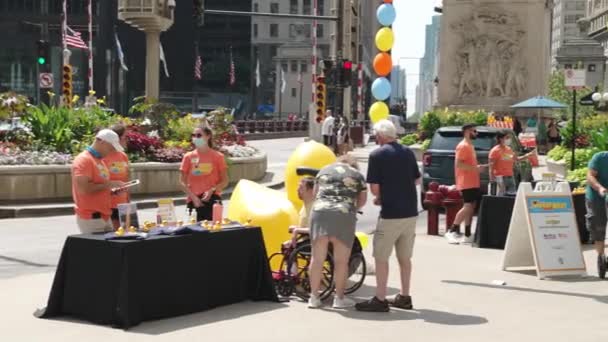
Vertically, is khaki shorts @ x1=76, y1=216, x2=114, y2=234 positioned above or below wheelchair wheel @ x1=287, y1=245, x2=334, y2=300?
above

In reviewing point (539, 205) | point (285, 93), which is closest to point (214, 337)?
point (539, 205)

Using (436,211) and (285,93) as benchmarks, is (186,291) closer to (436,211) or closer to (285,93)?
(436,211)

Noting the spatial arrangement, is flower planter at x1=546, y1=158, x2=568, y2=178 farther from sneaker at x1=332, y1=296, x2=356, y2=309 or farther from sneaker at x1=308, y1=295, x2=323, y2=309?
sneaker at x1=308, y1=295, x2=323, y2=309

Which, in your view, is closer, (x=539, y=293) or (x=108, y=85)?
(x=539, y=293)

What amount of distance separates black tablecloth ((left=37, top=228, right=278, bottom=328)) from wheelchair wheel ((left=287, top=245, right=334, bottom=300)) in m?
0.59

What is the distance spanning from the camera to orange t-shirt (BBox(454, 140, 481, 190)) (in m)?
14.9

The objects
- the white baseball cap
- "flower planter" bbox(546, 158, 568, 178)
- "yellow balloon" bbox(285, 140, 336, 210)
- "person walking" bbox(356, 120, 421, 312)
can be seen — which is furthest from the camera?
"flower planter" bbox(546, 158, 568, 178)

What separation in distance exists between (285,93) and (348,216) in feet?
423

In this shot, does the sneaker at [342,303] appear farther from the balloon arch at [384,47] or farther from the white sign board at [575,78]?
the balloon arch at [384,47]

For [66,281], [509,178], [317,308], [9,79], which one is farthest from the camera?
[9,79]

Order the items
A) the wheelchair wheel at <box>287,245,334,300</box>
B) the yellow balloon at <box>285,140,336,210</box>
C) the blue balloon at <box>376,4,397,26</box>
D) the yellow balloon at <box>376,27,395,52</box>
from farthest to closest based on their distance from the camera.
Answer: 1. the blue balloon at <box>376,4,397,26</box>
2. the yellow balloon at <box>376,27,395,52</box>
3. the yellow balloon at <box>285,140,336,210</box>
4. the wheelchair wheel at <box>287,245,334,300</box>

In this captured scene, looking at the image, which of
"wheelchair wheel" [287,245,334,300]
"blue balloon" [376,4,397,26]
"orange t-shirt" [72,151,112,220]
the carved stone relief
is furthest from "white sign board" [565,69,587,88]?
the carved stone relief

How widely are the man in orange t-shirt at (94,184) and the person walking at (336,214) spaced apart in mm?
2135

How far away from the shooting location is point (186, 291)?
30.1ft
